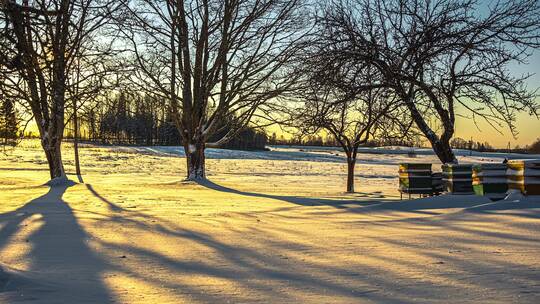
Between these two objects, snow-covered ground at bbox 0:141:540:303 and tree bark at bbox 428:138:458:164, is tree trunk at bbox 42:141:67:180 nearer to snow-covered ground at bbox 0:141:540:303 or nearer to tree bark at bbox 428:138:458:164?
snow-covered ground at bbox 0:141:540:303

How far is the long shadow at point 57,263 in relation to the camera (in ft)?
12.5

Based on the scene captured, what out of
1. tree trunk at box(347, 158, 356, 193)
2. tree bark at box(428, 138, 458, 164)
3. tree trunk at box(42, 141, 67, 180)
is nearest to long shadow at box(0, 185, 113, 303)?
tree bark at box(428, 138, 458, 164)

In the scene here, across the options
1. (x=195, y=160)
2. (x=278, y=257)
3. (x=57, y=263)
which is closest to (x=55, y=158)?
(x=195, y=160)

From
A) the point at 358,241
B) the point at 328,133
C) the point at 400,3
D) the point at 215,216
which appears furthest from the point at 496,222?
the point at 328,133

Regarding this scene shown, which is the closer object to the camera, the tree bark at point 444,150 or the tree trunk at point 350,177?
the tree bark at point 444,150

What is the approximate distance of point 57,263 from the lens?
504cm

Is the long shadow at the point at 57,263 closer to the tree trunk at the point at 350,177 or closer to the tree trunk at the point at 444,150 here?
the tree trunk at the point at 444,150

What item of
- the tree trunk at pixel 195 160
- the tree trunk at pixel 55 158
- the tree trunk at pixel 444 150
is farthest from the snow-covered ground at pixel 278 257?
the tree trunk at pixel 195 160

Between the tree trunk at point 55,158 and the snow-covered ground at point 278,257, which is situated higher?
the tree trunk at point 55,158

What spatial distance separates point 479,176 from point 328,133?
12.4 metres

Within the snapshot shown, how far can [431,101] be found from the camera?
14.4 m

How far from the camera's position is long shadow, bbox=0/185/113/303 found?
3.81 m

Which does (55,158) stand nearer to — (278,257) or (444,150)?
(444,150)

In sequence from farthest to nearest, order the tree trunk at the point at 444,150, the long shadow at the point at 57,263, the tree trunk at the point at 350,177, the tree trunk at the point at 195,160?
the tree trunk at the point at 195,160 → the tree trunk at the point at 350,177 → the tree trunk at the point at 444,150 → the long shadow at the point at 57,263
